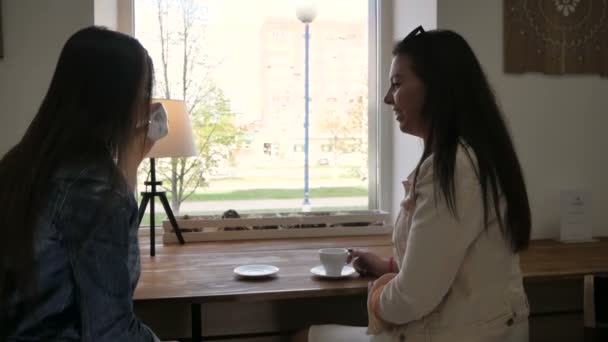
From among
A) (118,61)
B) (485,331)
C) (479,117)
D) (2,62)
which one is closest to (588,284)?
(485,331)

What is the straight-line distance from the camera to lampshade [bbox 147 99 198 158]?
197 cm

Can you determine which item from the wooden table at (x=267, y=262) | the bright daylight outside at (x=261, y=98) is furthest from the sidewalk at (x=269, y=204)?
the wooden table at (x=267, y=262)

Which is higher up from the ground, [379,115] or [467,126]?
[379,115]

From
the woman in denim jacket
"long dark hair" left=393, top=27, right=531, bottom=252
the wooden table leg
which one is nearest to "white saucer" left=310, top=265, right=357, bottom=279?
the wooden table leg

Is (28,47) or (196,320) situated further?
(28,47)

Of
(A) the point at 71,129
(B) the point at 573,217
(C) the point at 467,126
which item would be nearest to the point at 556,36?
(B) the point at 573,217

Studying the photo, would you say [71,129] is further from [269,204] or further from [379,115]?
[379,115]

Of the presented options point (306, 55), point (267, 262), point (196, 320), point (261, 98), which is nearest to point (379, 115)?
point (306, 55)

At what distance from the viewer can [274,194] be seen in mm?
2664

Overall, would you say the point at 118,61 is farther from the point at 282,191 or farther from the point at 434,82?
the point at 282,191

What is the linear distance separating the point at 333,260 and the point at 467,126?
0.64 metres

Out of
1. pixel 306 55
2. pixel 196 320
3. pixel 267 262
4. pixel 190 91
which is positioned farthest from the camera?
pixel 306 55

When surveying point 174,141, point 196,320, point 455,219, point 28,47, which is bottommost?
point 196,320

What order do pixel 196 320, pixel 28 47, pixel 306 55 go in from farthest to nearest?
pixel 306 55, pixel 28 47, pixel 196 320
